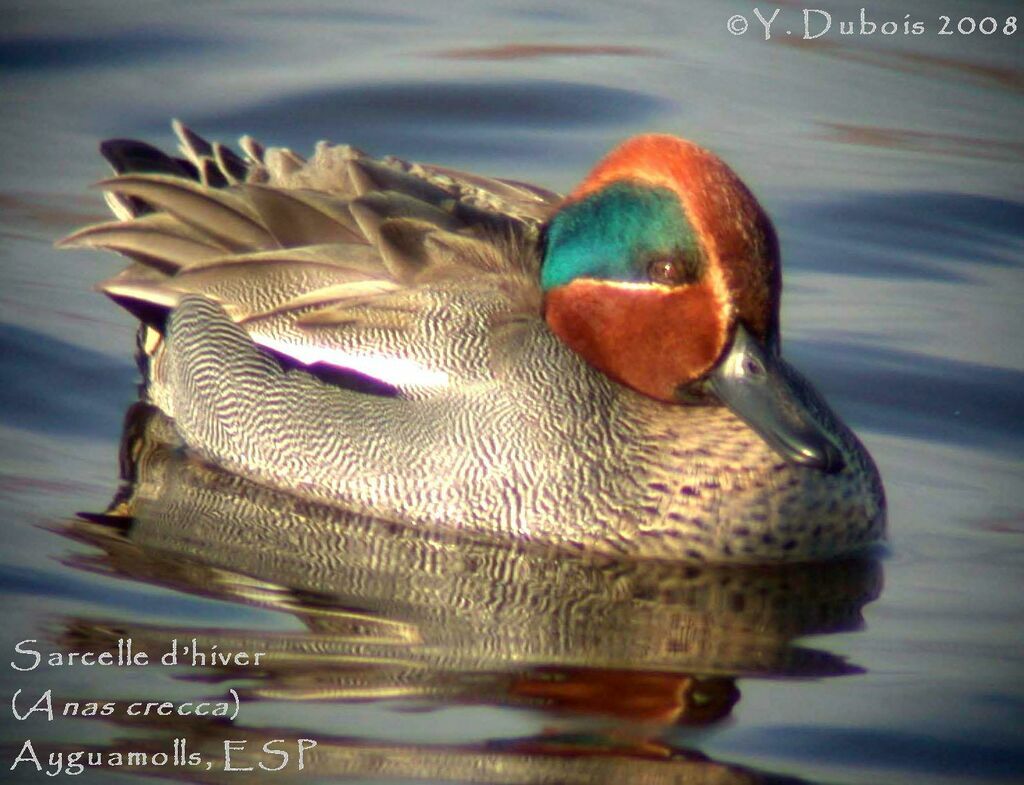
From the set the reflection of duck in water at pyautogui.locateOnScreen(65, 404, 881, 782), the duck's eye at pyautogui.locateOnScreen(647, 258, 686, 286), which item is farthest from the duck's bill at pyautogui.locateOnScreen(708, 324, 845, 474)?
the reflection of duck in water at pyautogui.locateOnScreen(65, 404, 881, 782)

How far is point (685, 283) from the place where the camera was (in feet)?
18.7

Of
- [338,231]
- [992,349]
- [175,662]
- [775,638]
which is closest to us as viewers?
[175,662]

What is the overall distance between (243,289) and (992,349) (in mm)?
3356

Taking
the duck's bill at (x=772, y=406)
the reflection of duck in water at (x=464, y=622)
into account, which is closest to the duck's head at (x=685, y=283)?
the duck's bill at (x=772, y=406)

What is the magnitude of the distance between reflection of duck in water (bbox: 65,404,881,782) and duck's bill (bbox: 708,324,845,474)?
0.44 m

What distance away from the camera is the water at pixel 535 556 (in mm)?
4848

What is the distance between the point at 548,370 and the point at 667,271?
0.55 meters

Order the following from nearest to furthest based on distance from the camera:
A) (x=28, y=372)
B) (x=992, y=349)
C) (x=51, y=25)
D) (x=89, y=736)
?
(x=89, y=736) < (x=28, y=372) < (x=992, y=349) < (x=51, y=25)

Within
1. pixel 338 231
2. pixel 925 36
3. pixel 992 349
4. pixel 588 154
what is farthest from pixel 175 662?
pixel 925 36

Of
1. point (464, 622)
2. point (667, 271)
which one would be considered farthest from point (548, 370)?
point (464, 622)

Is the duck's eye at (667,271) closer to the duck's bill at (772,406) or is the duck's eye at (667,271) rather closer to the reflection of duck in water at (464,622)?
the duck's bill at (772,406)

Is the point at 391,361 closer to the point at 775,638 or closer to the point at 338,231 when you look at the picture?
the point at 338,231

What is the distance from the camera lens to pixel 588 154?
10117mm

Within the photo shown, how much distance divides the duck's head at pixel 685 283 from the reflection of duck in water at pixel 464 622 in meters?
0.58
